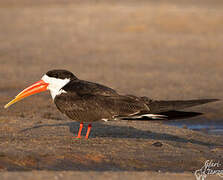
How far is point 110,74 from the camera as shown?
15.4 meters

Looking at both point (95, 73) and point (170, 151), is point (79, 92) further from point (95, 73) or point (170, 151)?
point (95, 73)

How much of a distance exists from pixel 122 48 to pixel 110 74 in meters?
4.29

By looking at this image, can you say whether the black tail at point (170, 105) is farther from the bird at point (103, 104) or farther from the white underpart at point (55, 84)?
the white underpart at point (55, 84)

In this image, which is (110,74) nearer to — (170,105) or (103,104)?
(103,104)

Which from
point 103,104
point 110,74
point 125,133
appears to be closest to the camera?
point 103,104

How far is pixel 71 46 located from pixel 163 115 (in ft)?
41.6

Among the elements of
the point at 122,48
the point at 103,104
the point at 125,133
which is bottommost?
the point at 125,133

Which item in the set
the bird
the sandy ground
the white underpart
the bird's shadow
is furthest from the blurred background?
the white underpart

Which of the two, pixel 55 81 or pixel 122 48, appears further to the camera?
pixel 122 48

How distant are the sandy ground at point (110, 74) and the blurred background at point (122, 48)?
0.10 feet

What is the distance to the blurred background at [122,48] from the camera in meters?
14.1

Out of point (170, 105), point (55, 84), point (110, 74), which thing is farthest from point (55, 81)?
point (110, 74)

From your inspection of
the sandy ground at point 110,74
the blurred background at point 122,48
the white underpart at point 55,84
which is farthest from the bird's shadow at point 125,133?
the blurred background at point 122,48

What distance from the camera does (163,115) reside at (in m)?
7.64
